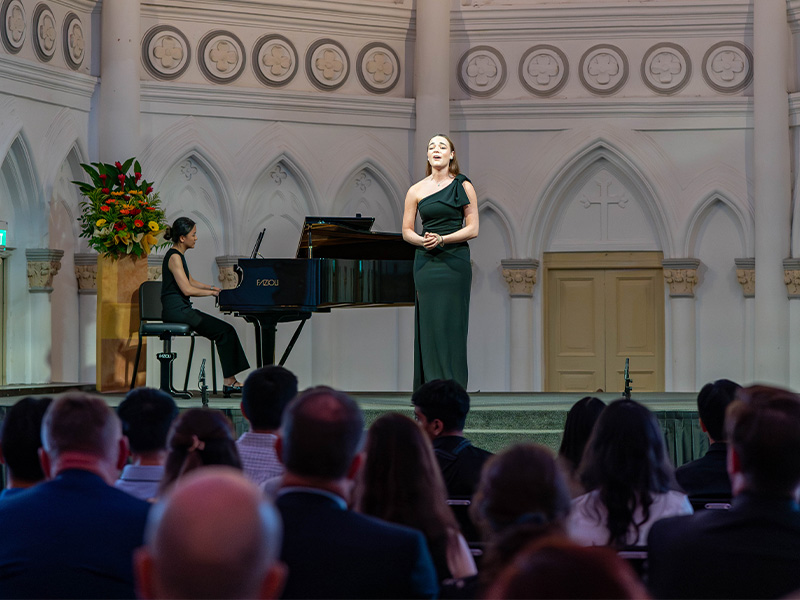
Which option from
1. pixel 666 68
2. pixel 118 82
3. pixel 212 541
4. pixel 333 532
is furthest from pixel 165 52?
pixel 212 541

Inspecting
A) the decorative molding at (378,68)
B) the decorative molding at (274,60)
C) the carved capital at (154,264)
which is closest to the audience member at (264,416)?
the carved capital at (154,264)

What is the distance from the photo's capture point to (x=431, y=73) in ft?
35.7

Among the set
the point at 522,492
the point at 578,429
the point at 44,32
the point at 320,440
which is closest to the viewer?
the point at 522,492

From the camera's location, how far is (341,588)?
1817mm

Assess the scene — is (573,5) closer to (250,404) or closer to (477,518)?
(250,404)

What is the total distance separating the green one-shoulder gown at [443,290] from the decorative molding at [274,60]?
502 cm

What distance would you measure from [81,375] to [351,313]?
2840 millimetres

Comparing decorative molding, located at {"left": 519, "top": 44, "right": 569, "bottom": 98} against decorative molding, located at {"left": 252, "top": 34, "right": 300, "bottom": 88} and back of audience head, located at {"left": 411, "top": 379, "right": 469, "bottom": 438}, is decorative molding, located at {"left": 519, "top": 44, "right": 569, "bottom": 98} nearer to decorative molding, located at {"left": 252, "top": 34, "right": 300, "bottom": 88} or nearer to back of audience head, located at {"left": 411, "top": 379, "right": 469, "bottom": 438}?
decorative molding, located at {"left": 252, "top": 34, "right": 300, "bottom": 88}

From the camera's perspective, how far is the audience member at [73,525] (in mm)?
1994

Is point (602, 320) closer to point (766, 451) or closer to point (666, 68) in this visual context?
point (666, 68)

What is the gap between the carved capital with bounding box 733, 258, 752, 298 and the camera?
10789 millimetres

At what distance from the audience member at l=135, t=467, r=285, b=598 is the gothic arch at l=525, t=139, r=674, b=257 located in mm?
10346

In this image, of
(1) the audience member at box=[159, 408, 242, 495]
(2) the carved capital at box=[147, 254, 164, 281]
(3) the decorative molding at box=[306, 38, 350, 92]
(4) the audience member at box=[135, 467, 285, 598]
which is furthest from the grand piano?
(4) the audience member at box=[135, 467, 285, 598]

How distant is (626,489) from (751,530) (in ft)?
2.63
